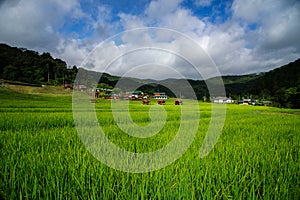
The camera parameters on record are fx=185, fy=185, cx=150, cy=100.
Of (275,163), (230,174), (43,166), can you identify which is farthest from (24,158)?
(275,163)

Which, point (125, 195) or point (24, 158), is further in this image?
point (24, 158)

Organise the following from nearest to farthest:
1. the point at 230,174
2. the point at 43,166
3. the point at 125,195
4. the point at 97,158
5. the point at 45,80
→ the point at 125,195 < the point at 230,174 < the point at 43,166 < the point at 97,158 < the point at 45,80

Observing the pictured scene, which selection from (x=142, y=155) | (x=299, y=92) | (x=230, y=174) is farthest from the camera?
(x=299, y=92)

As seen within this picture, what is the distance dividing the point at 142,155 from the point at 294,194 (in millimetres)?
1348

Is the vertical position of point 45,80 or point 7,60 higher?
point 7,60

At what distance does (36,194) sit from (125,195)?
0.58 metres

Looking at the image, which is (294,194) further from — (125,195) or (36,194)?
(36,194)

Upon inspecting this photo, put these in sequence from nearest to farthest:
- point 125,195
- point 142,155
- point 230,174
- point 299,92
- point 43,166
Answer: point 125,195, point 230,174, point 43,166, point 142,155, point 299,92

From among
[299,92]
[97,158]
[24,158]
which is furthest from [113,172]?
[299,92]

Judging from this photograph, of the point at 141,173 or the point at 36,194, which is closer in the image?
the point at 36,194

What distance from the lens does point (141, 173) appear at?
4.85 ft

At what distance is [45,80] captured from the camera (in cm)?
5059

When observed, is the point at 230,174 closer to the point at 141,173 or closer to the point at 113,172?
the point at 141,173

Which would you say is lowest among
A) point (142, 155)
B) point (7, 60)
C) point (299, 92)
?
point (142, 155)
